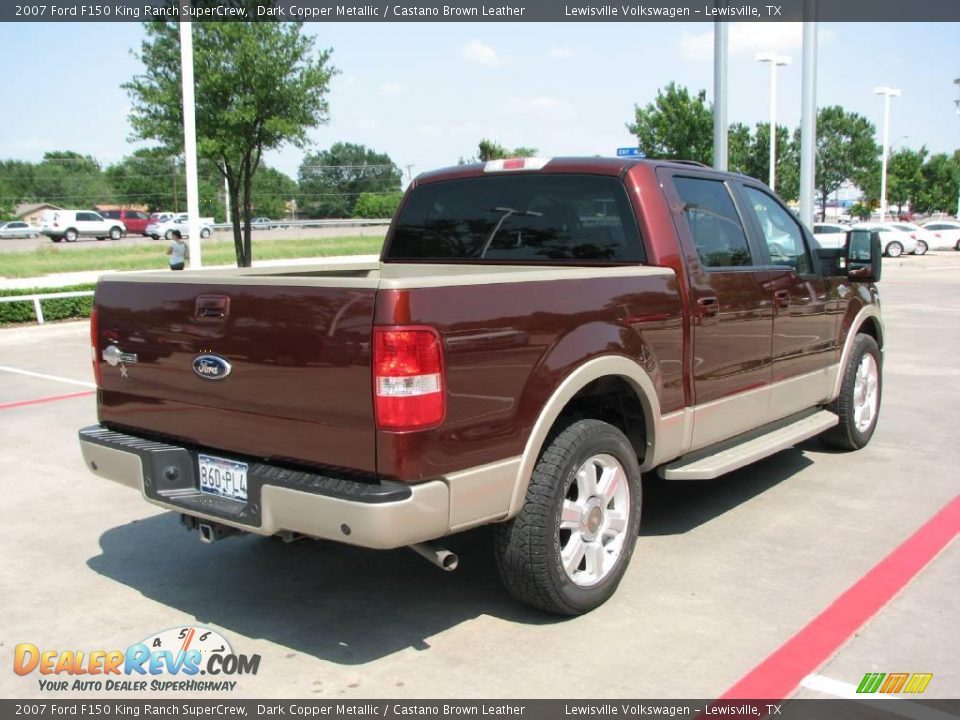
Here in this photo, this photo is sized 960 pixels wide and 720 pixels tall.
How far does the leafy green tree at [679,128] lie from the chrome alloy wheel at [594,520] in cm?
2674

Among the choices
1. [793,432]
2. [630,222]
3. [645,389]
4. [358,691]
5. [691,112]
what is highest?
[691,112]

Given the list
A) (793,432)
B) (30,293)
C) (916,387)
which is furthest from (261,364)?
(30,293)

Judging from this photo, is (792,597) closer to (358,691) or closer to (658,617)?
(658,617)

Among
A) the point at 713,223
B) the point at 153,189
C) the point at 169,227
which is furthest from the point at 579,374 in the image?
the point at 153,189

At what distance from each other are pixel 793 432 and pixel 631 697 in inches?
110

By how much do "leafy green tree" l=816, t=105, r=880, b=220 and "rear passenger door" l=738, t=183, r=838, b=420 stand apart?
6185 centimetres

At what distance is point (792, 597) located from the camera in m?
4.30

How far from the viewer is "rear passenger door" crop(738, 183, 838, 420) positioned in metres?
5.55

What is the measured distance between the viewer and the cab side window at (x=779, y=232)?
18.9 ft

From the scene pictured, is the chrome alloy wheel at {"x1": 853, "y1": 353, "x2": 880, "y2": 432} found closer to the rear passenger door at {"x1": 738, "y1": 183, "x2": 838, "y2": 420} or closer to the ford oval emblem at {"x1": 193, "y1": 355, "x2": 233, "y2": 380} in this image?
the rear passenger door at {"x1": 738, "y1": 183, "x2": 838, "y2": 420}

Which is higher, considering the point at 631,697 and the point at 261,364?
the point at 261,364

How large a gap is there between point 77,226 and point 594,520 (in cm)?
5664

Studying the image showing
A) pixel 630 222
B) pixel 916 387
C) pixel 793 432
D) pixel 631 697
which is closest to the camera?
pixel 631 697
